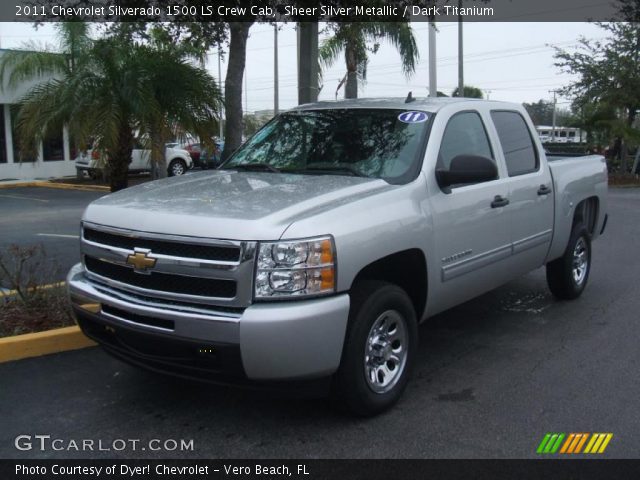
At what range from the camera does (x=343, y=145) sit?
5.09m

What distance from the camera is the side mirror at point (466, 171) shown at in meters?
4.63

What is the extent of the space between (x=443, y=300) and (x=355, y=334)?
1199 mm

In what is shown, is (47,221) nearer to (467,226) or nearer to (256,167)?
(256,167)

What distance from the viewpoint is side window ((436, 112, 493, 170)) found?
198 inches

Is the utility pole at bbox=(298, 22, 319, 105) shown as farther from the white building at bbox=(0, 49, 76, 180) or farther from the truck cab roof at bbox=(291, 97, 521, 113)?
the white building at bbox=(0, 49, 76, 180)

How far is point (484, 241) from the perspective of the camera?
5.18m

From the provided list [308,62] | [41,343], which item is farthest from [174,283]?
[308,62]

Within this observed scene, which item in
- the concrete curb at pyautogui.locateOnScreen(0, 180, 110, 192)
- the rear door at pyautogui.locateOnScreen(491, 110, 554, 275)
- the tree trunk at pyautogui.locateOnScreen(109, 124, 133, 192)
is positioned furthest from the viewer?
the concrete curb at pyautogui.locateOnScreen(0, 180, 110, 192)

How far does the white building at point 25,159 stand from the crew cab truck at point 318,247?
67.1 ft

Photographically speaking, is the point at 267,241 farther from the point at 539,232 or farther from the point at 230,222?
the point at 539,232

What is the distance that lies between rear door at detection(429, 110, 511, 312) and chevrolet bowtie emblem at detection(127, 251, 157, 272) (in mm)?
1894

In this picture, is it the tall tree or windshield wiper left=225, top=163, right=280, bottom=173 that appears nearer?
windshield wiper left=225, top=163, right=280, bottom=173

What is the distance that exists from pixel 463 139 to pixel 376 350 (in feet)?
6.61

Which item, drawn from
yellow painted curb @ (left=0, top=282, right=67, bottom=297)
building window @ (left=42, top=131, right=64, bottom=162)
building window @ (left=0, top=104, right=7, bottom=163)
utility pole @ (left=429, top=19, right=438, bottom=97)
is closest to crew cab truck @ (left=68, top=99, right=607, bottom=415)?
yellow painted curb @ (left=0, top=282, right=67, bottom=297)
